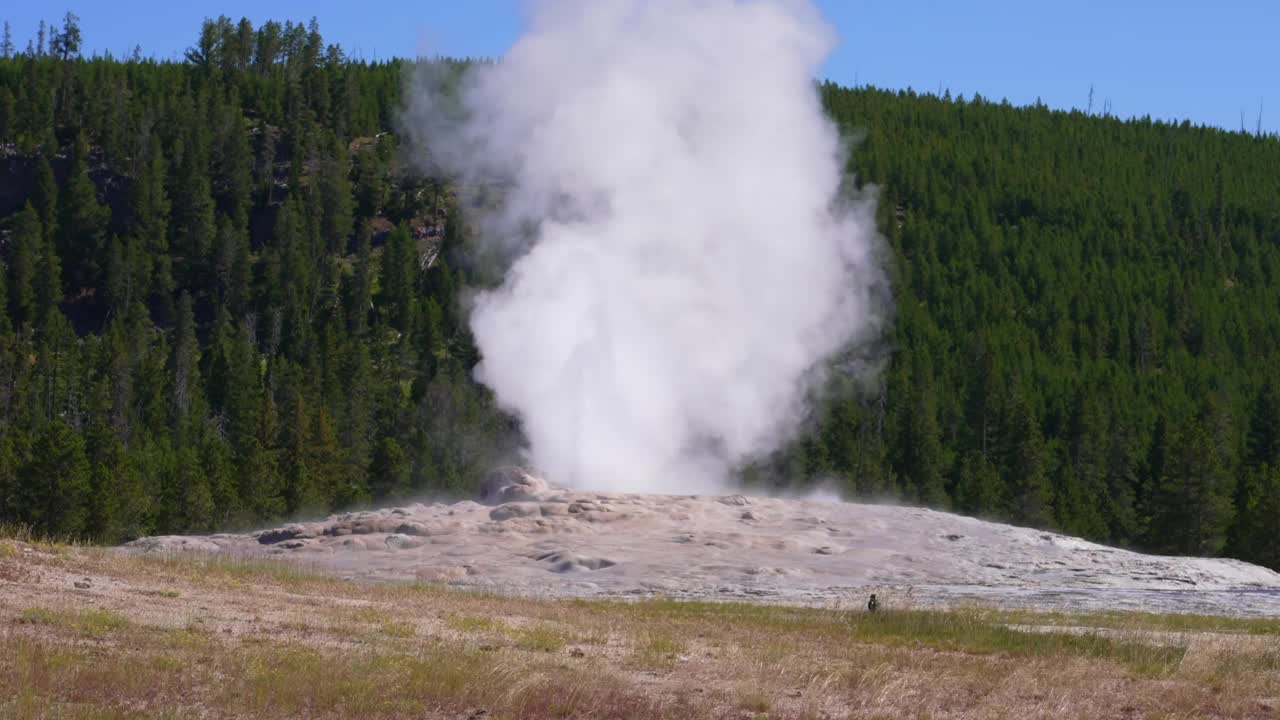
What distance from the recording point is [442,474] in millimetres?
78938

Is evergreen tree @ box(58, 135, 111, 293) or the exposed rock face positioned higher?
evergreen tree @ box(58, 135, 111, 293)

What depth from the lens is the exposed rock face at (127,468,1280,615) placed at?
3378 cm

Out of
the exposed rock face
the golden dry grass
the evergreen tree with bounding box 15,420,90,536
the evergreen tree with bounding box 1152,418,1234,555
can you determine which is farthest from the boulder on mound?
the evergreen tree with bounding box 1152,418,1234,555

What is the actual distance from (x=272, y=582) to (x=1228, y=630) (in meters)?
17.1

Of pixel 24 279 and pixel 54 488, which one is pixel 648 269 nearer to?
pixel 54 488

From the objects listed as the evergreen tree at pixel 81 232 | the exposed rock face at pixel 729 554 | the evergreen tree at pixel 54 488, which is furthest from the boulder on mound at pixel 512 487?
the evergreen tree at pixel 81 232

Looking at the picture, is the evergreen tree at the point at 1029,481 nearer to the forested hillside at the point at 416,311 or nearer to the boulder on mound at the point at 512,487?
the forested hillside at the point at 416,311

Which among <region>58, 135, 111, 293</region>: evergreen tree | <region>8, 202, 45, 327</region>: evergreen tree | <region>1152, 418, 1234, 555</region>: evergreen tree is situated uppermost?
<region>58, 135, 111, 293</region>: evergreen tree

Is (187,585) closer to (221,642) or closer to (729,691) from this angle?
(221,642)

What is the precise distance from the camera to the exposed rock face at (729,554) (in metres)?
33.8

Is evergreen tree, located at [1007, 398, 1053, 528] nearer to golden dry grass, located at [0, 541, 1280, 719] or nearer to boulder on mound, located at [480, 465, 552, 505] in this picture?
boulder on mound, located at [480, 465, 552, 505]

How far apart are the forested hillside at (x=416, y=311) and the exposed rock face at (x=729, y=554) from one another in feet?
46.0

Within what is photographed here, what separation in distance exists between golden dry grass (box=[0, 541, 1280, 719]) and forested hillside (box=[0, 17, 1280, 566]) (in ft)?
99.6

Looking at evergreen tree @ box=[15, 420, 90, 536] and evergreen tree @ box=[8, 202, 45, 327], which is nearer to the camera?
evergreen tree @ box=[15, 420, 90, 536]
